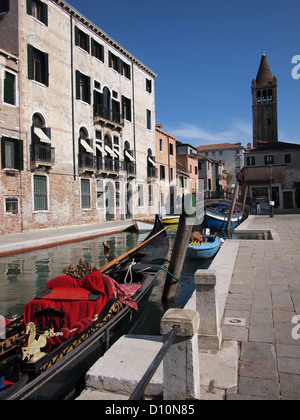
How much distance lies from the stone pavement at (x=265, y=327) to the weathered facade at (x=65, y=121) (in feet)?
39.7

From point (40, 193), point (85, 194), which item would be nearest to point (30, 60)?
point (40, 193)

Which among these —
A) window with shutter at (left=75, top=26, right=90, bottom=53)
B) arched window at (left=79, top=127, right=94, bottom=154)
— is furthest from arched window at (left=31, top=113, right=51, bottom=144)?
window with shutter at (left=75, top=26, right=90, bottom=53)

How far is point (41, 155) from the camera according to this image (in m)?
16.9

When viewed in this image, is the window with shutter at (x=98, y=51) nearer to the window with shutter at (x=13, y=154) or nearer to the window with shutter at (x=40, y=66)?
the window with shutter at (x=40, y=66)

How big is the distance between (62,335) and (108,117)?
67.8 feet

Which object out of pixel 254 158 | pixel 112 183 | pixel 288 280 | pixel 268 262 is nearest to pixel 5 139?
pixel 112 183

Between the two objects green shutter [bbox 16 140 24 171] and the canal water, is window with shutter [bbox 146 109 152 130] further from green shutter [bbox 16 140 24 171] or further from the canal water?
the canal water

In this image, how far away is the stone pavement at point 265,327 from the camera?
2678 mm

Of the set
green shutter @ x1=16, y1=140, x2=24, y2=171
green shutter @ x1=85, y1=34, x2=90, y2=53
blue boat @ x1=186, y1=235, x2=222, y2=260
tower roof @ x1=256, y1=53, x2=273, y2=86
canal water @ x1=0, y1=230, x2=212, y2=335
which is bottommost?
canal water @ x1=0, y1=230, x2=212, y2=335

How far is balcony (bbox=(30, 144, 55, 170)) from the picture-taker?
53.8ft

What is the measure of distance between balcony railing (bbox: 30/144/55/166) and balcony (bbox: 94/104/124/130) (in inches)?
197

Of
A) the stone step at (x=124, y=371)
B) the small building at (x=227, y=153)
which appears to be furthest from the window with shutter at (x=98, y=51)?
the small building at (x=227, y=153)

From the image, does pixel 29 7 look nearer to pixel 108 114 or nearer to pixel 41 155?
pixel 41 155
